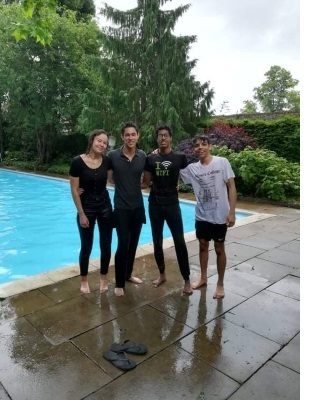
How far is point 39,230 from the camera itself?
6797 millimetres

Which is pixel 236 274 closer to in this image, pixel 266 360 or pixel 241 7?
pixel 266 360

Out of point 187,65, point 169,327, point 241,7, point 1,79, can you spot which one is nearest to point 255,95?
point 187,65

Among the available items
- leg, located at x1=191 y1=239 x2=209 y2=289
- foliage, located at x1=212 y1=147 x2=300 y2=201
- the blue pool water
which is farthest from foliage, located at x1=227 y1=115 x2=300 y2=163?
leg, located at x1=191 y1=239 x2=209 y2=289

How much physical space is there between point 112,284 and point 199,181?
1.47m

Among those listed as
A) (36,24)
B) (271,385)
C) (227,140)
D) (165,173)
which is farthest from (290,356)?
(227,140)

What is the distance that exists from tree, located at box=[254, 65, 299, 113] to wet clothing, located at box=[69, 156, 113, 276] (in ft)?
119

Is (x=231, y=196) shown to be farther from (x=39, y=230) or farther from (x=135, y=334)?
(x=39, y=230)

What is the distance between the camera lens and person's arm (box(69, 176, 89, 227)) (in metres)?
2.69

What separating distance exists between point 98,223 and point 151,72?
35.0 feet

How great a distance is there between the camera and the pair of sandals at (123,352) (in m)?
1.96

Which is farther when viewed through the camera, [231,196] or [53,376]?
[231,196]

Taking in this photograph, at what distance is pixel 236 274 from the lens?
3535 mm

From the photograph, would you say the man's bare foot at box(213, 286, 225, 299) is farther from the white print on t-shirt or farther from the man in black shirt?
the man in black shirt

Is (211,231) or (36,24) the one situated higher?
(36,24)
